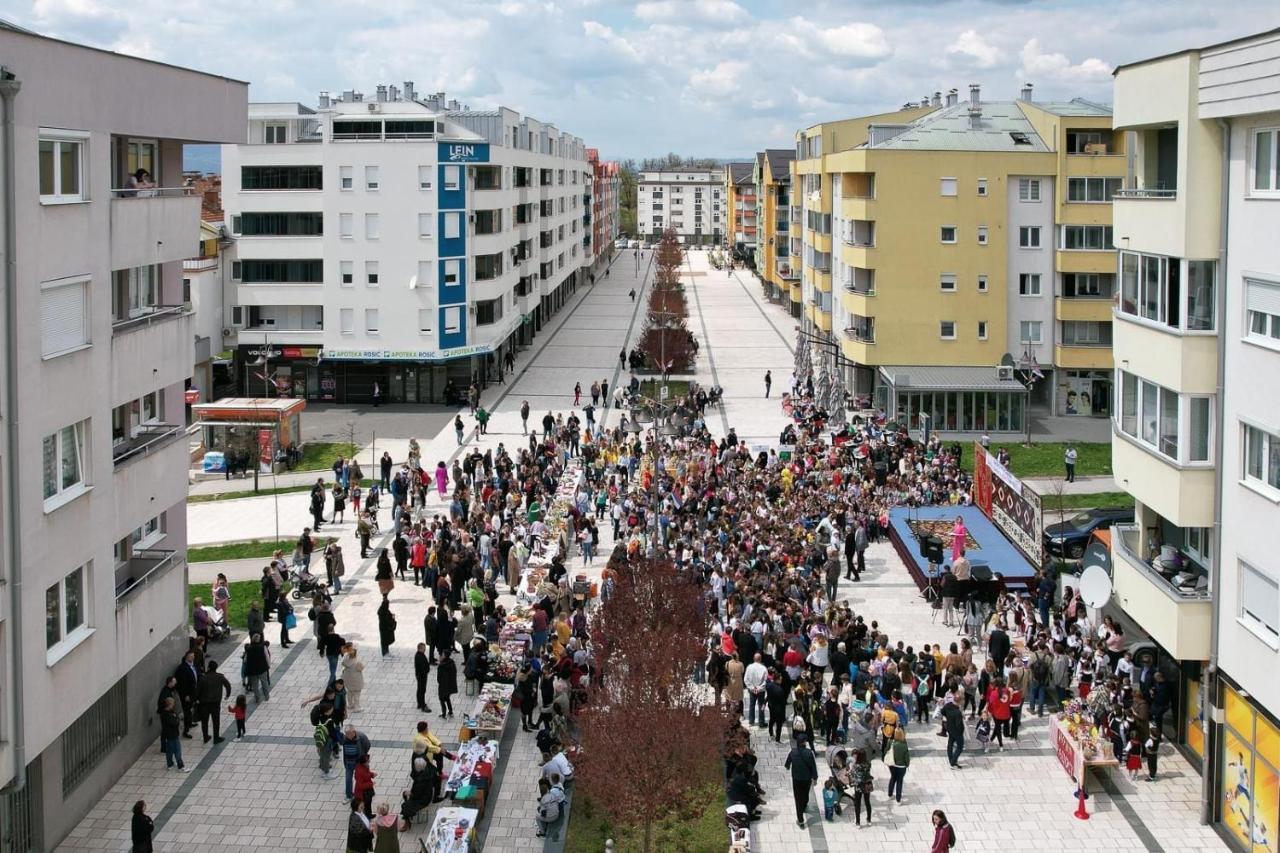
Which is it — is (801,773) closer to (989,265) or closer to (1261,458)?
(1261,458)

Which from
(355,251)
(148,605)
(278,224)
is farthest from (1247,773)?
(278,224)

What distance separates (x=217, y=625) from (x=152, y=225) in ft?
32.0

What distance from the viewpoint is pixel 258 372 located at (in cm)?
5934

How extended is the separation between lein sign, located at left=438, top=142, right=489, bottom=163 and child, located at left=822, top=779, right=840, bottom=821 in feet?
144

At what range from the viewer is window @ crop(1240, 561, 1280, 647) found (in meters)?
17.0

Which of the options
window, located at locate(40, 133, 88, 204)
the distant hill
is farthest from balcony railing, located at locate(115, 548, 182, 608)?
the distant hill

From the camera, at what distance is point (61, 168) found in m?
17.9

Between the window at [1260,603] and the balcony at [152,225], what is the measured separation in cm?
1633

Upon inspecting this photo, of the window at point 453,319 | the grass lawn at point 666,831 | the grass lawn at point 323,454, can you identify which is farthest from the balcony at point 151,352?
the window at point 453,319

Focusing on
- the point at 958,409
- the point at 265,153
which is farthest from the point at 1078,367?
the point at 265,153

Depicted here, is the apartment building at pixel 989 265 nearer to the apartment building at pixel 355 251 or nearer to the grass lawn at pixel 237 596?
the apartment building at pixel 355 251

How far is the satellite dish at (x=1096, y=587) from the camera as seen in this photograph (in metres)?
21.5

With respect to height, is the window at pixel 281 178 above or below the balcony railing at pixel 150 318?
above

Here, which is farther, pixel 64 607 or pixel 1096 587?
pixel 1096 587
